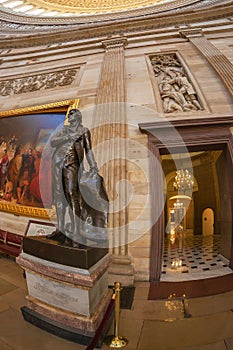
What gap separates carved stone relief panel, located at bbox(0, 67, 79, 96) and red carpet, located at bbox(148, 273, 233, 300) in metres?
6.67

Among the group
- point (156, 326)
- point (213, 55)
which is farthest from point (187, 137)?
point (213, 55)

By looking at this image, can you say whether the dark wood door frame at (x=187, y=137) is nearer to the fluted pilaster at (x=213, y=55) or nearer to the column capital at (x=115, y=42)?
the fluted pilaster at (x=213, y=55)

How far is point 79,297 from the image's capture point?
2.32 m

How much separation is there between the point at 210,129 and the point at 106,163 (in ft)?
8.42

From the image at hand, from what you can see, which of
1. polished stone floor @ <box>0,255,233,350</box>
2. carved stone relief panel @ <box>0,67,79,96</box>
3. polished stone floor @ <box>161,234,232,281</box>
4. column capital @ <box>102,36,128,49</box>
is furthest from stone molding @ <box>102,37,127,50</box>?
polished stone floor @ <box>0,255,233,350</box>

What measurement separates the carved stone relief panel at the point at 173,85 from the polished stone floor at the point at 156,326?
435 cm

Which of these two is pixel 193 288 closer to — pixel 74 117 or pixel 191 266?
pixel 191 266

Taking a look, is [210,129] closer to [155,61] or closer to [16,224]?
[155,61]

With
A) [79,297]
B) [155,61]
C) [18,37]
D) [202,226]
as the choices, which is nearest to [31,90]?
[155,61]

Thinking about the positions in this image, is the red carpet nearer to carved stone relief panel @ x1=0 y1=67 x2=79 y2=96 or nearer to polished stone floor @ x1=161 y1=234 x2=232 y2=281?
polished stone floor @ x1=161 y1=234 x2=232 y2=281

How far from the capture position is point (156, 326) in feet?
8.28

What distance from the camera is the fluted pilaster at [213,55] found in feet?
19.2

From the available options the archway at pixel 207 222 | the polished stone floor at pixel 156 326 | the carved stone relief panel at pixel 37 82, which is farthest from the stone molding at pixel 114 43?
the archway at pixel 207 222

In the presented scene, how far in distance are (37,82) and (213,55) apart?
635cm
